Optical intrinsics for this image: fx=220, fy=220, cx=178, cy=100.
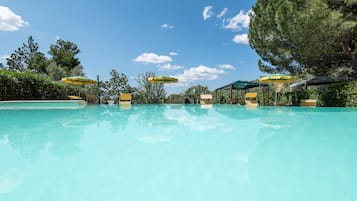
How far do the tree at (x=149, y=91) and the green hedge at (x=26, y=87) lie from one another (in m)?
6.46

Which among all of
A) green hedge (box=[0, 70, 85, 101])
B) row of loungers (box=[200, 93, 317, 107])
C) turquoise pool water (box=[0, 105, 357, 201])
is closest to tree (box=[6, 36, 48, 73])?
green hedge (box=[0, 70, 85, 101])

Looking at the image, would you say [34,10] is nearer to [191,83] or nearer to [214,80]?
[191,83]

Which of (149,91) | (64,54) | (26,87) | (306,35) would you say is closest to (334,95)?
(306,35)

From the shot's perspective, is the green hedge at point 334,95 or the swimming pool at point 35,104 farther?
the green hedge at point 334,95

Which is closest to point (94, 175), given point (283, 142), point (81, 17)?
point (283, 142)

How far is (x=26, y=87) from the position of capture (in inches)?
489

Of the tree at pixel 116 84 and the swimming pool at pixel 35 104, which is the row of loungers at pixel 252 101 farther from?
the swimming pool at pixel 35 104

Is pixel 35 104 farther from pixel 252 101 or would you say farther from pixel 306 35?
pixel 252 101

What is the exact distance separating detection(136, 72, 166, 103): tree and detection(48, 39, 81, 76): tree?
65.8 ft

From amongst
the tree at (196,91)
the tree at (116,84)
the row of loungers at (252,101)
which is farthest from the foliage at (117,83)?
the row of loungers at (252,101)

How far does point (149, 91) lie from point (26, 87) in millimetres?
9414

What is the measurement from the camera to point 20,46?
3869 cm

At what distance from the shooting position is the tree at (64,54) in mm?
35062

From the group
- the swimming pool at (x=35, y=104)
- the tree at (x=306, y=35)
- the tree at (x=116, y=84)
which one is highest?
the tree at (x=306, y=35)
